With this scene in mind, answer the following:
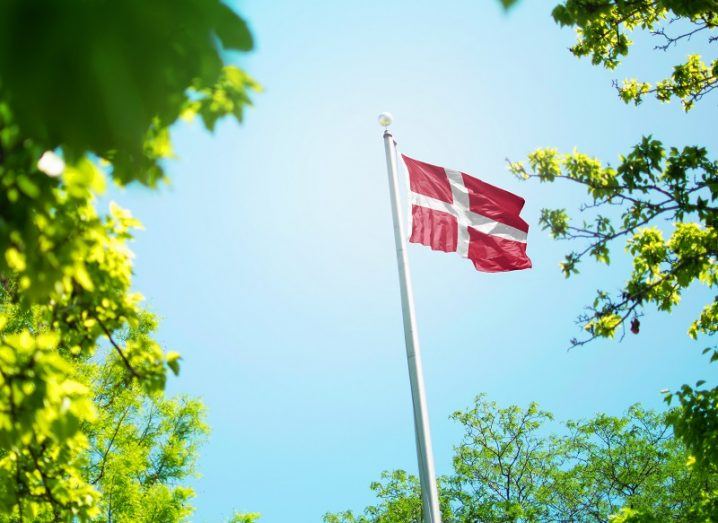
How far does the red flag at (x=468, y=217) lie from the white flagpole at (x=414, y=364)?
1.79ft

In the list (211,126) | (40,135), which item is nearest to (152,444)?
(211,126)

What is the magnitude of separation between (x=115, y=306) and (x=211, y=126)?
2.44 meters

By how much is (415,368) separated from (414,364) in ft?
0.21

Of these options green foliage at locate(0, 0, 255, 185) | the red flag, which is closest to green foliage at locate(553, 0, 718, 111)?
the red flag

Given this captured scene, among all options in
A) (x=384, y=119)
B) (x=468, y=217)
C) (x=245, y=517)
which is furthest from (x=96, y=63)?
(x=245, y=517)

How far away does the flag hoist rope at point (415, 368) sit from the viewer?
7.50 meters

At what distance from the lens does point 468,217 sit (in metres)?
11.3

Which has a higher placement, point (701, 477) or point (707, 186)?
point (707, 186)

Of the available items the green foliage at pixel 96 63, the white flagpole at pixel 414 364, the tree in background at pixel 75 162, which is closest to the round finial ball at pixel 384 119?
the white flagpole at pixel 414 364

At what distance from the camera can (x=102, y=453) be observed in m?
17.2

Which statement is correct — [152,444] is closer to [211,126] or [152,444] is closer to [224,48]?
[211,126]

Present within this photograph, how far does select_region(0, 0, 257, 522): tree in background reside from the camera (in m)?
1.20

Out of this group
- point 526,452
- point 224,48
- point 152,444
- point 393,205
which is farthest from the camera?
point 526,452

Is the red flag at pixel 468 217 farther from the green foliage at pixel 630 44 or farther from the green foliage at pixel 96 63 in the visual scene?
the green foliage at pixel 96 63
